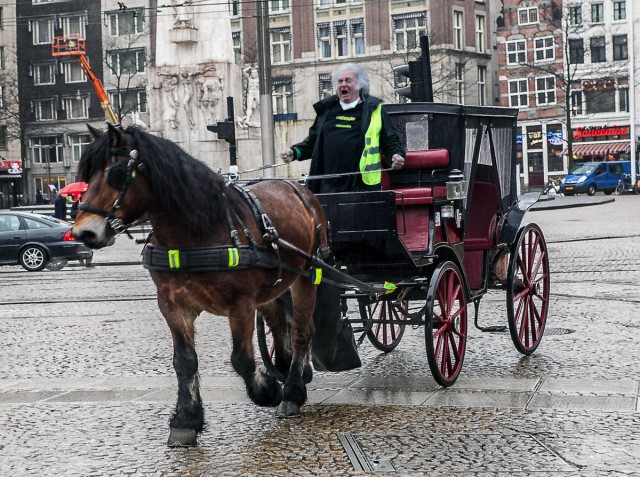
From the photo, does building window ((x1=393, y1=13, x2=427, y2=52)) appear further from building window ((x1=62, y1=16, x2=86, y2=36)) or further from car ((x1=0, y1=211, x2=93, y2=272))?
car ((x1=0, y1=211, x2=93, y2=272))

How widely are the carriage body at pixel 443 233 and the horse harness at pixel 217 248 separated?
1.04 meters

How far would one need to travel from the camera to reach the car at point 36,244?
25.8 m

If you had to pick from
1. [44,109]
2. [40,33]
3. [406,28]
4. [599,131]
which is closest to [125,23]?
Answer: [40,33]

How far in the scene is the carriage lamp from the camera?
8344mm

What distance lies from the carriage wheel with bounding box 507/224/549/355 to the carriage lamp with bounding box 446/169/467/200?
97cm

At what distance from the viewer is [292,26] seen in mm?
74938

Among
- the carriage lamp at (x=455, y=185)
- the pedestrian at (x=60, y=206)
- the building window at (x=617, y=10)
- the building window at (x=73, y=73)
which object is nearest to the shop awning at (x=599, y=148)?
the building window at (x=617, y=10)

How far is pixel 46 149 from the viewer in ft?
261

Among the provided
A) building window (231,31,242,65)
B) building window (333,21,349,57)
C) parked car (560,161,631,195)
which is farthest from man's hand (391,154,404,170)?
building window (231,31,242,65)

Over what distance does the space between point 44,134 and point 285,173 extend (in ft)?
143

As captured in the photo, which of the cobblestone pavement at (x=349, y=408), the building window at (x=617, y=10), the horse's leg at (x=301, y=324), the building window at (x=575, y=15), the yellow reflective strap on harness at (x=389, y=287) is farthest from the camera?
the building window at (x=617, y=10)

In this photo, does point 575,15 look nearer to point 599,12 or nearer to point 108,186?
point 599,12

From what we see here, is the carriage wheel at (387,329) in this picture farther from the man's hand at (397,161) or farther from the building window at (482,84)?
the building window at (482,84)

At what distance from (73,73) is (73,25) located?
3231 millimetres
